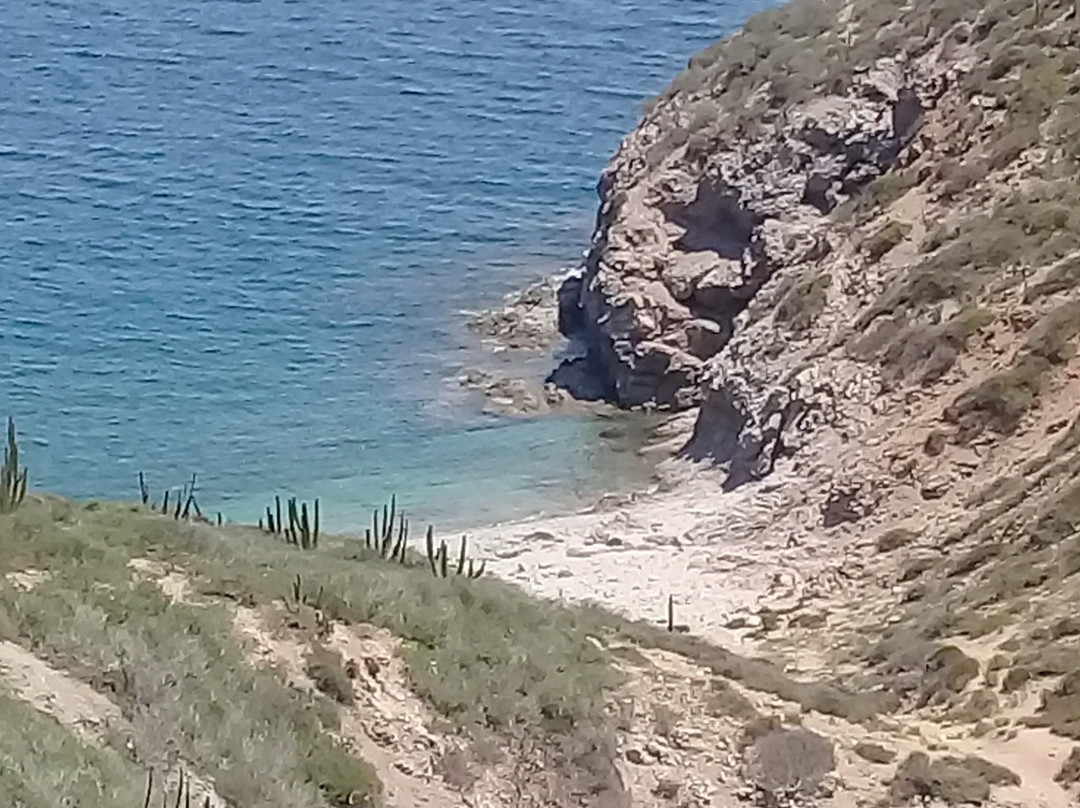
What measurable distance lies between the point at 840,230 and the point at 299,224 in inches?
708

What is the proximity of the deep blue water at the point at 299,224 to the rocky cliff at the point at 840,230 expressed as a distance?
3122mm

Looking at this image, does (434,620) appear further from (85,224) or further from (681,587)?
(85,224)

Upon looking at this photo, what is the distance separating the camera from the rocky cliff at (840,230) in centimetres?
2778

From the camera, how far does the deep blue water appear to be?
3650 cm

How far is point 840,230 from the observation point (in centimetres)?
3428

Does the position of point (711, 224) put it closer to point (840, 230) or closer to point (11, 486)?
point (840, 230)

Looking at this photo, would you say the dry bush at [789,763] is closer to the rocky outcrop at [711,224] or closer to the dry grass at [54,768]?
the dry grass at [54,768]

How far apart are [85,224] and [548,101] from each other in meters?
15.4

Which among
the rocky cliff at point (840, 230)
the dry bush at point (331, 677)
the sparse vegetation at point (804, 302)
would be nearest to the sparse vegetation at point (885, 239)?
the rocky cliff at point (840, 230)

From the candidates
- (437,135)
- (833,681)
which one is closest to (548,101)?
(437,135)

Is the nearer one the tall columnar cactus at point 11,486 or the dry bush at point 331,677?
the dry bush at point 331,677

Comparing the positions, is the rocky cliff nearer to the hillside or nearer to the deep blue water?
the hillside

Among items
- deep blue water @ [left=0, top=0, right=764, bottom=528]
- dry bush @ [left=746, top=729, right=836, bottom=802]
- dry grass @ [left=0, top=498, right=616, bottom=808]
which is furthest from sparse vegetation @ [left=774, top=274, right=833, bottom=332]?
dry bush @ [left=746, top=729, right=836, bottom=802]

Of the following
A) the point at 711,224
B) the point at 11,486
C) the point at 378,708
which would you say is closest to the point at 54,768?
the point at 378,708
